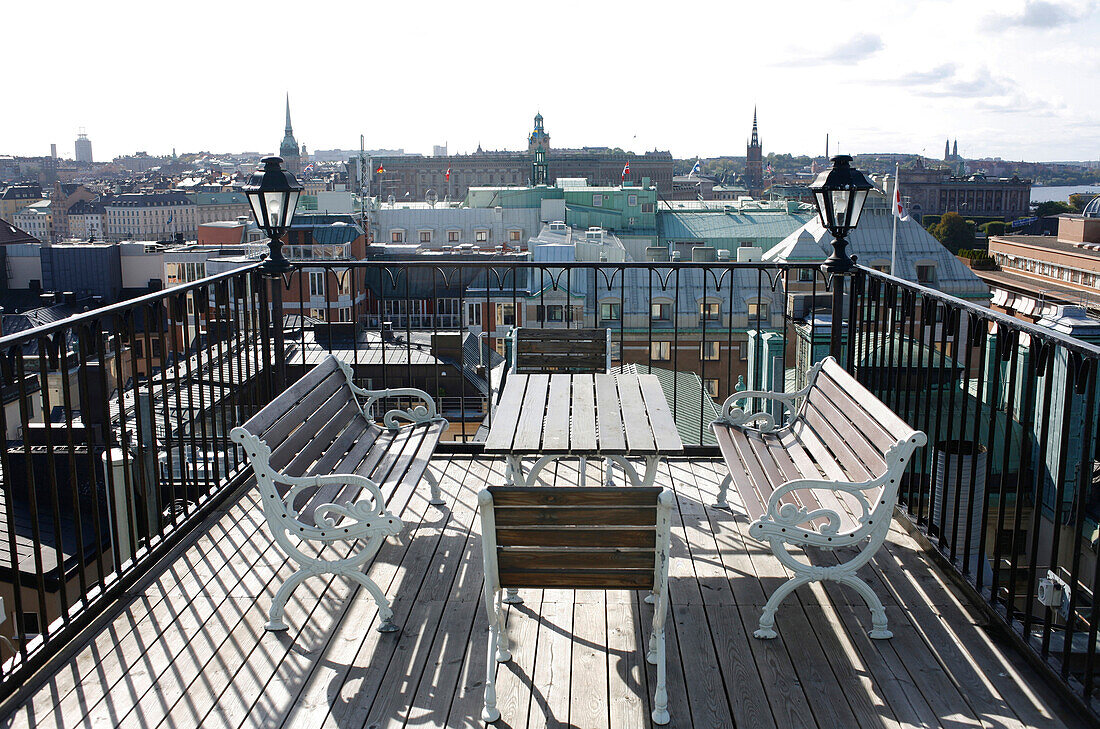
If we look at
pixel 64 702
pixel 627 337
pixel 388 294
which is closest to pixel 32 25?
pixel 388 294

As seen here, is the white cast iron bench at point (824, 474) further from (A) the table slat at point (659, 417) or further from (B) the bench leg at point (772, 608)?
(A) the table slat at point (659, 417)

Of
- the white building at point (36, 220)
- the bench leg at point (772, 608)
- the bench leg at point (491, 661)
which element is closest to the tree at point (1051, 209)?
the bench leg at point (772, 608)

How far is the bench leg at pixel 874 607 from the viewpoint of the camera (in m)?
3.35

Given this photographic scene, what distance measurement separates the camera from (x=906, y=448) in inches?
123

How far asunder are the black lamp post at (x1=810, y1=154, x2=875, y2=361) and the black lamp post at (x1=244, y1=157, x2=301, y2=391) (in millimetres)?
2911

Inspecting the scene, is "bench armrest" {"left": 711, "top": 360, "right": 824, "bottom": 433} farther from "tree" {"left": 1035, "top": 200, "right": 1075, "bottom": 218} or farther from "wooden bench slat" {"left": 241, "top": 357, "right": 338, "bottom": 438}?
"tree" {"left": 1035, "top": 200, "right": 1075, "bottom": 218}

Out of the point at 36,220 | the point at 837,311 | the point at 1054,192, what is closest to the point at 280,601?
the point at 837,311

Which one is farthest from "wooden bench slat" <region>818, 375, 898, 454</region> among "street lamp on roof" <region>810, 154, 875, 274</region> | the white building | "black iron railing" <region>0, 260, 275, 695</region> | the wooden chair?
the white building

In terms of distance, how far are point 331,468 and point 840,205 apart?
3.04 metres

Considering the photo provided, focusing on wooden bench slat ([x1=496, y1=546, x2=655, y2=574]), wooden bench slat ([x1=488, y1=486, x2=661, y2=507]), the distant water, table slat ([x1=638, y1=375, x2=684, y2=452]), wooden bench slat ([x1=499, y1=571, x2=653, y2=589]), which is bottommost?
wooden bench slat ([x1=499, y1=571, x2=653, y2=589])

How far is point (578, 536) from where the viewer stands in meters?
2.73

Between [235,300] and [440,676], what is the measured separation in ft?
8.22

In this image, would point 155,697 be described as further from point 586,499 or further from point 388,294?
point 388,294

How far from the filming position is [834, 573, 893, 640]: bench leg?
335 centimetres
